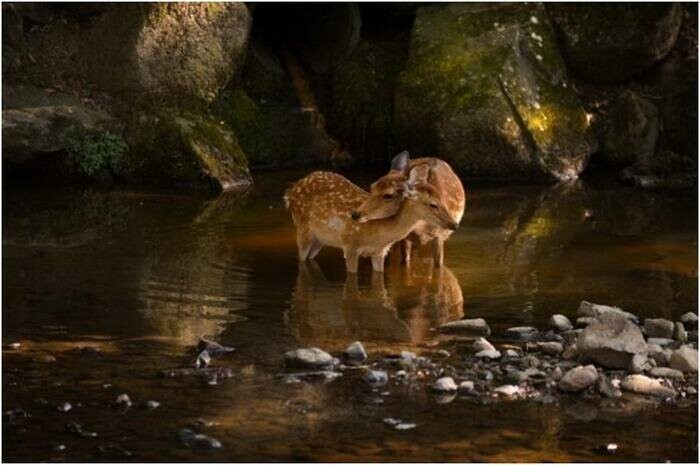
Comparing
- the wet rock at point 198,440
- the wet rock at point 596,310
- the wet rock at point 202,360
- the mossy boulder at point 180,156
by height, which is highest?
the mossy boulder at point 180,156

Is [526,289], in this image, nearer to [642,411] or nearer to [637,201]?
[642,411]

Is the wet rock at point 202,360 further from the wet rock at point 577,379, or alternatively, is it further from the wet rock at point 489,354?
the wet rock at point 577,379

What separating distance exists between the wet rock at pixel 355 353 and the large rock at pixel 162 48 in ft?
27.8

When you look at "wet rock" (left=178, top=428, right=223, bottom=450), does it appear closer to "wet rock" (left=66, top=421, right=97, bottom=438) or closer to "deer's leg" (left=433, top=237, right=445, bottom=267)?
"wet rock" (left=66, top=421, right=97, bottom=438)

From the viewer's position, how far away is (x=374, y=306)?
1027 cm

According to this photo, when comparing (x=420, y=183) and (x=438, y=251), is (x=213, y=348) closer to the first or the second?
(x=420, y=183)

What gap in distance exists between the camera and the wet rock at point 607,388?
789 cm

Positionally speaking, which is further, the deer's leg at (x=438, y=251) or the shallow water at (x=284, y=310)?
the deer's leg at (x=438, y=251)

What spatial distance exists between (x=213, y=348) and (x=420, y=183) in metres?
2.82

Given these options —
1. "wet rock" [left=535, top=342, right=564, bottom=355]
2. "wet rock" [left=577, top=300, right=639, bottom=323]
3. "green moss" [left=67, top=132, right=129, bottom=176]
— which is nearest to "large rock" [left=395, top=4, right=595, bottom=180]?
"green moss" [left=67, top=132, right=129, bottom=176]

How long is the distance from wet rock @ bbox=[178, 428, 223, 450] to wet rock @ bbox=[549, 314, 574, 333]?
316 centimetres

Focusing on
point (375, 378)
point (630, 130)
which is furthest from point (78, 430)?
point (630, 130)

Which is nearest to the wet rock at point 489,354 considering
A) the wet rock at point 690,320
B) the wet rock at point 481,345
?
the wet rock at point 481,345

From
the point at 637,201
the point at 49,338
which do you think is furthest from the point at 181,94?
the point at 49,338
